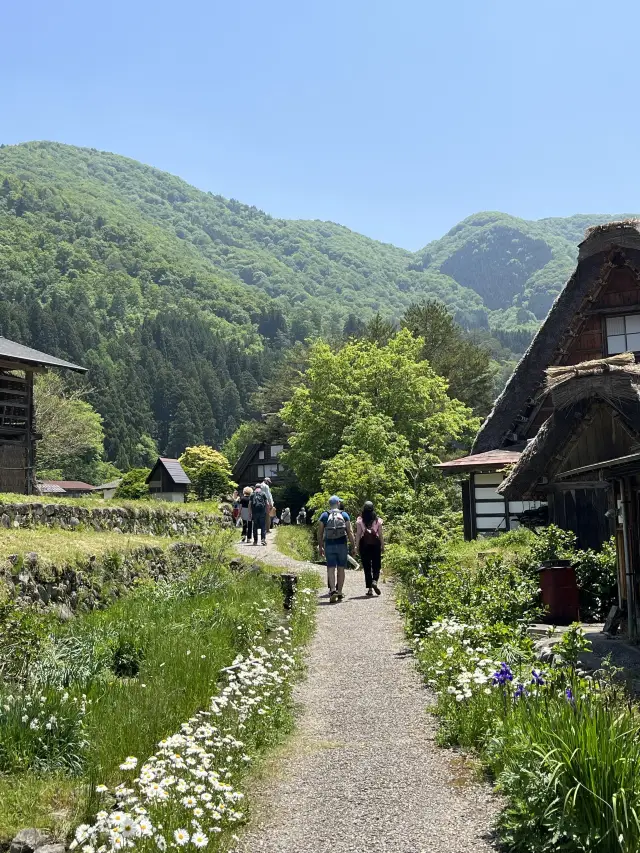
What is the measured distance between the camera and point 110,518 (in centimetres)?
2011

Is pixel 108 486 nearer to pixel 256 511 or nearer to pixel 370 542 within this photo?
pixel 256 511

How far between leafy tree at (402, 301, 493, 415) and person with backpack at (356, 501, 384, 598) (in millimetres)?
35699

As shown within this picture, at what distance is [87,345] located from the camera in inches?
4668

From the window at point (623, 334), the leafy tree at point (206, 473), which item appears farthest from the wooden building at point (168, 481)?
the window at point (623, 334)

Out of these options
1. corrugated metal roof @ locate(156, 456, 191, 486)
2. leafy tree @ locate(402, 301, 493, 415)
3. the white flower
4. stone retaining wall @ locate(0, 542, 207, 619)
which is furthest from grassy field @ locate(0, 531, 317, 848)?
corrugated metal roof @ locate(156, 456, 191, 486)

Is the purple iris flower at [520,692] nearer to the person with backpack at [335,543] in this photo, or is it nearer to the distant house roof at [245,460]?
the person with backpack at [335,543]

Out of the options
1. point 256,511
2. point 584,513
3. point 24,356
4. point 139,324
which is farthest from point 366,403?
point 139,324

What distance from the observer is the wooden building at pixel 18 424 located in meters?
27.2

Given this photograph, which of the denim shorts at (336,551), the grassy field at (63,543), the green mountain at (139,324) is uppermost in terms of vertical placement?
the green mountain at (139,324)

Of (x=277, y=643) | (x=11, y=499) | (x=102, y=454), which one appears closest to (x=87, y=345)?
(x=102, y=454)

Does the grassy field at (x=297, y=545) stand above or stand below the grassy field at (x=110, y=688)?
below

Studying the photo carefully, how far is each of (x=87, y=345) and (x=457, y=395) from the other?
7570 centimetres

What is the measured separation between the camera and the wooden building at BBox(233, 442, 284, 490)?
73062mm

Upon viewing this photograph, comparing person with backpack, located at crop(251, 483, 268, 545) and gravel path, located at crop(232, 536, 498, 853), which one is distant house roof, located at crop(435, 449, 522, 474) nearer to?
person with backpack, located at crop(251, 483, 268, 545)
